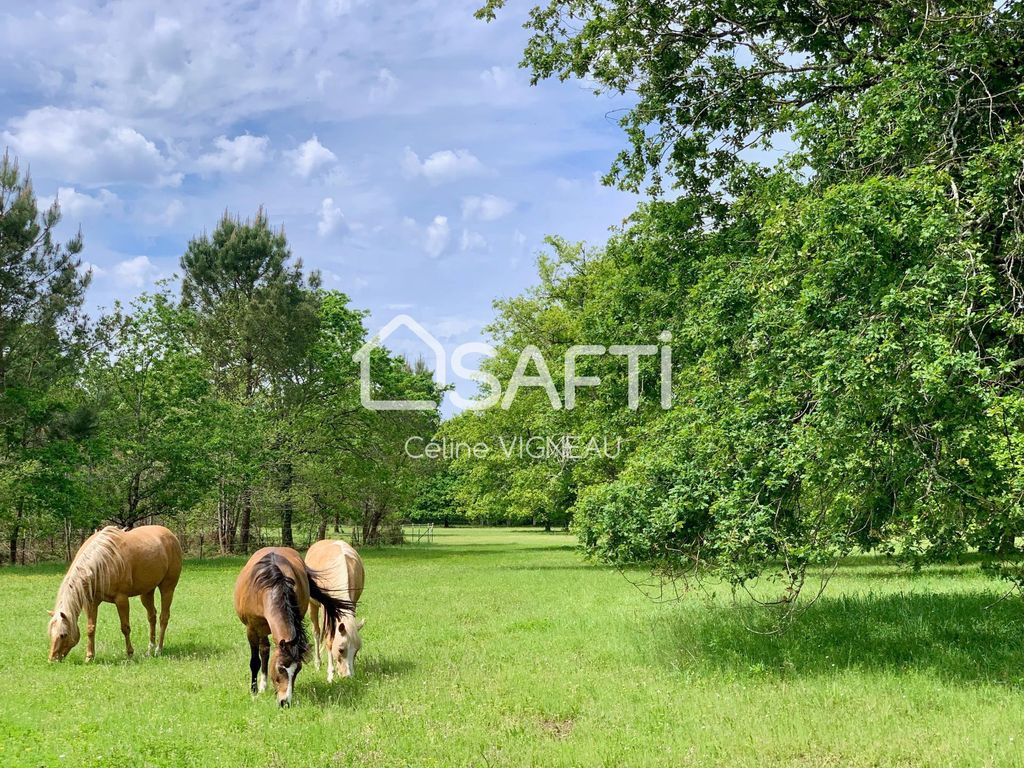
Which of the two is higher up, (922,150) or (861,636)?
(922,150)

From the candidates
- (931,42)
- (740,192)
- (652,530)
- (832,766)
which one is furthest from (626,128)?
(832,766)

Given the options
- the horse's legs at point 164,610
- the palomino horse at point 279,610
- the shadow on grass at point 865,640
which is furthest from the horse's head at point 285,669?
the shadow on grass at point 865,640

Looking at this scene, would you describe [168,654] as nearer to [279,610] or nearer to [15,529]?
[279,610]

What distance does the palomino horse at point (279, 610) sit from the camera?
823 centimetres

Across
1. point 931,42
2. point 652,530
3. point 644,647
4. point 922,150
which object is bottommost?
point 644,647

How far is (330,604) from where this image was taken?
955 centimetres

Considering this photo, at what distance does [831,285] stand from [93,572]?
1075 cm

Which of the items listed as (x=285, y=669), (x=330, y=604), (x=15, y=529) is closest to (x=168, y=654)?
(x=330, y=604)

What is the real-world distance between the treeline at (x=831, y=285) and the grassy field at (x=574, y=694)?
4.50 feet

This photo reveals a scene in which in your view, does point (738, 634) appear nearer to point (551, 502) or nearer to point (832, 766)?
point (832, 766)

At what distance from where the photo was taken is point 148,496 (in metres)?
32.0

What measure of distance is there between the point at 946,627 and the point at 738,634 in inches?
116

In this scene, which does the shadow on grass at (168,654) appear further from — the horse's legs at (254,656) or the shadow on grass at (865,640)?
the shadow on grass at (865,640)

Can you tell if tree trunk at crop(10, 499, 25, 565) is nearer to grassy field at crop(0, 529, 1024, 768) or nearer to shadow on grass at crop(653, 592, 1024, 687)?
grassy field at crop(0, 529, 1024, 768)
